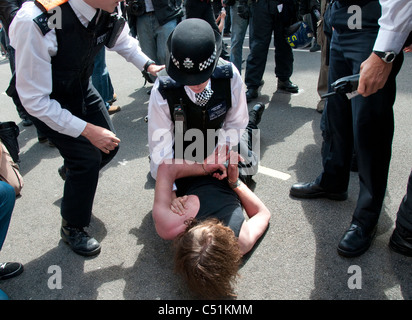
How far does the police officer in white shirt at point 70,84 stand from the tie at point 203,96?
0.54 metres

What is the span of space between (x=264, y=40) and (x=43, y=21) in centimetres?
271

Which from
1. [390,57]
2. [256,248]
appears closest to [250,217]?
[256,248]

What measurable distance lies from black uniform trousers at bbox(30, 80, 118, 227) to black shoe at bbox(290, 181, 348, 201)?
1.28 metres

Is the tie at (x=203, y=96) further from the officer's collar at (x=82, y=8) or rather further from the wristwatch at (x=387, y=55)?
the wristwatch at (x=387, y=55)

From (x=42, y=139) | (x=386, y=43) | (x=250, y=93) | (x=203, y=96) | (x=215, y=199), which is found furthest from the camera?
(x=250, y=93)

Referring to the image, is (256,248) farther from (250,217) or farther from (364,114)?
(364,114)

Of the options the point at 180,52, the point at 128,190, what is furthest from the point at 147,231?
the point at 180,52

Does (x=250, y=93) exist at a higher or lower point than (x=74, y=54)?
lower

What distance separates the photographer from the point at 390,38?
1.60 meters

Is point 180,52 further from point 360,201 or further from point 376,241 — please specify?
point 376,241

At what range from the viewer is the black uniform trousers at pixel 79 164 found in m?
2.01

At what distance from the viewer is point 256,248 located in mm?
2146

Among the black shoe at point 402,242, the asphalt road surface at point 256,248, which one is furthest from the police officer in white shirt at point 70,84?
the black shoe at point 402,242

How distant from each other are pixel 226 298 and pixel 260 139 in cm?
180
